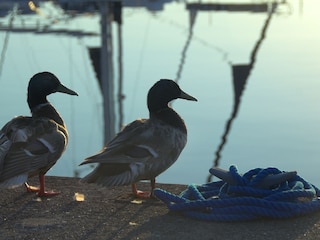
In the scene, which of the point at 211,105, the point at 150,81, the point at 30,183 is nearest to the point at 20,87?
the point at 150,81

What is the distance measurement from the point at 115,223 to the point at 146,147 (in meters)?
0.70

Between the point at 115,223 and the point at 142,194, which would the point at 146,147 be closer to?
the point at 142,194

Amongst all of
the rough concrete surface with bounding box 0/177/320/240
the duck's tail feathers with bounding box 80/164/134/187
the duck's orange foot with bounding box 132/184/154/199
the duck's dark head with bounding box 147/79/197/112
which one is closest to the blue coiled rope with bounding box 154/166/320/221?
the rough concrete surface with bounding box 0/177/320/240

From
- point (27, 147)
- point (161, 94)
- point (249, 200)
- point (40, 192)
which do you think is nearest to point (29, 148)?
point (27, 147)

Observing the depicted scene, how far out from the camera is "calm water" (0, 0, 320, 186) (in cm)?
2527

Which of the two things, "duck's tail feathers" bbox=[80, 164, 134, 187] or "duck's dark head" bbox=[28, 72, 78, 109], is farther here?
"duck's dark head" bbox=[28, 72, 78, 109]

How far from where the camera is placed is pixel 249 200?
4.89 meters

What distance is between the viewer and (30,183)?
6.11m

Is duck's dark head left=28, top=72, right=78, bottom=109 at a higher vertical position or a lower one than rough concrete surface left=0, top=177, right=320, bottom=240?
higher

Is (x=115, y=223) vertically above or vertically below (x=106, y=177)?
below

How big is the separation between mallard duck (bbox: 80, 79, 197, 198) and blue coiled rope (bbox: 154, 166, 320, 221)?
0.91 ft

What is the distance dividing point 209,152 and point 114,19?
7779mm

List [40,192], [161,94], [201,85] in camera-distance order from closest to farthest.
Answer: [40,192], [161,94], [201,85]

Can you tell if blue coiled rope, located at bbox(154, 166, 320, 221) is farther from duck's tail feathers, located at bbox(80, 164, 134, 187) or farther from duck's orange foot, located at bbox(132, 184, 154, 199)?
duck's orange foot, located at bbox(132, 184, 154, 199)
